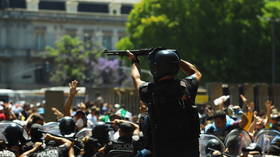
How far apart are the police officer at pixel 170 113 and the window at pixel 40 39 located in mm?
82920

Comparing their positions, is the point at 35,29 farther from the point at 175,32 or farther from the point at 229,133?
the point at 229,133

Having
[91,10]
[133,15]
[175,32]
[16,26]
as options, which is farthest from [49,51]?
[175,32]

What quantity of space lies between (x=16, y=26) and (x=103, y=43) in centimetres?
1002

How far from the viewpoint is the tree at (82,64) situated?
78375mm

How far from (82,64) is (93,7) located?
1800 centimetres

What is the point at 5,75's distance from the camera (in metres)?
88.8

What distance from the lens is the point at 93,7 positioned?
9550 centimetres

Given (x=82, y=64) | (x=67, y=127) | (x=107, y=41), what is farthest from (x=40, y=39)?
(x=67, y=127)

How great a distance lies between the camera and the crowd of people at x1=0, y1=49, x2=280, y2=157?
657 cm

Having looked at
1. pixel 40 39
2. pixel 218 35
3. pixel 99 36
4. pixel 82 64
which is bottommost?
pixel 82 64

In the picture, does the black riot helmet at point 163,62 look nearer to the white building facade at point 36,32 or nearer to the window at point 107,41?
the white building facade at point 36,32

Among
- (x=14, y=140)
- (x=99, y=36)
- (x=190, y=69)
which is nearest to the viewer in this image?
(x=190, y=69)

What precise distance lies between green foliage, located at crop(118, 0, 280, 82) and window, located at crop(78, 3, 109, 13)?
1819 inches

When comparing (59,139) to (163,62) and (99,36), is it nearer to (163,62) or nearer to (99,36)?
(163,62)
